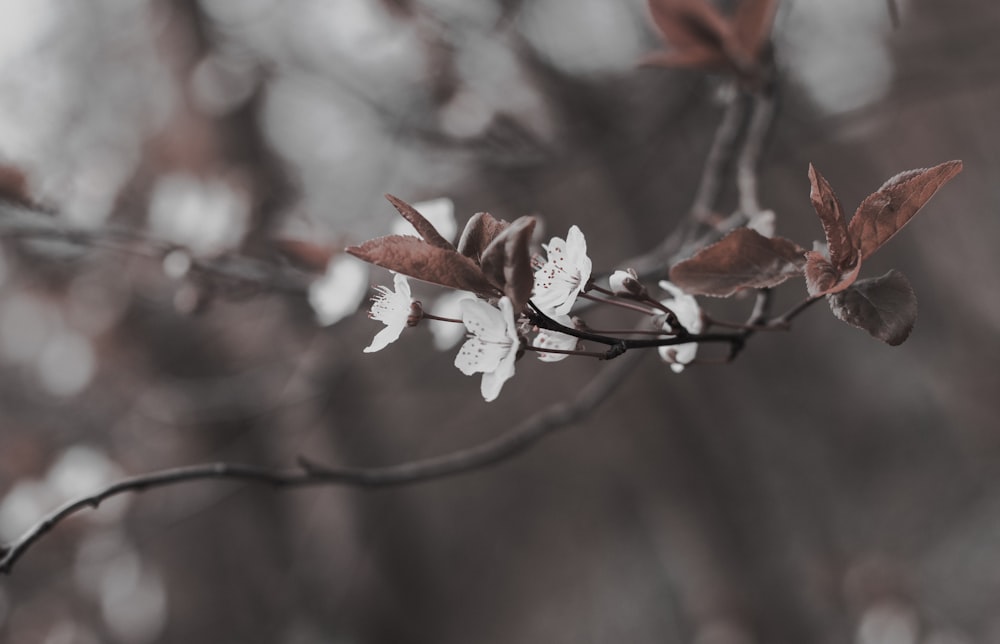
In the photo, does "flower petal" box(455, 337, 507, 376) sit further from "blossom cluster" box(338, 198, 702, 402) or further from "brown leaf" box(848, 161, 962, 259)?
"brown leaf" box(848, 161, 962, 259)

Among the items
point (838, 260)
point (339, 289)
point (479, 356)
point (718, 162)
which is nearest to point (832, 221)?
point (838, 260)

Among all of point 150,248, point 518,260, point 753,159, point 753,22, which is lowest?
point 518,260

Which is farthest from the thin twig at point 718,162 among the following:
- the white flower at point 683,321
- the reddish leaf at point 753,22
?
the white flower at point 683,321

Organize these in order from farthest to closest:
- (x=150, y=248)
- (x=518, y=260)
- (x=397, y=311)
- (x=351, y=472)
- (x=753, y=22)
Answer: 1. (x=150, y=248)
2. (x=753, y=22)
3. (x=351, y=472)
4. (x=397, y=311)
5. (x=518, y=260)

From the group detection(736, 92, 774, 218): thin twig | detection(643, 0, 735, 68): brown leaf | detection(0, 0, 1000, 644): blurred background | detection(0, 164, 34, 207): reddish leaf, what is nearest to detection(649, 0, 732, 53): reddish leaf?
detection(643, 0, 735, 68): brown leaf

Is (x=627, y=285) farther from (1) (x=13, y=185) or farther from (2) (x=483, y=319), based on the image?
(1) (x=13, y=185)

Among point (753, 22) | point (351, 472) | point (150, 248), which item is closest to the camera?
point (351, 472)
